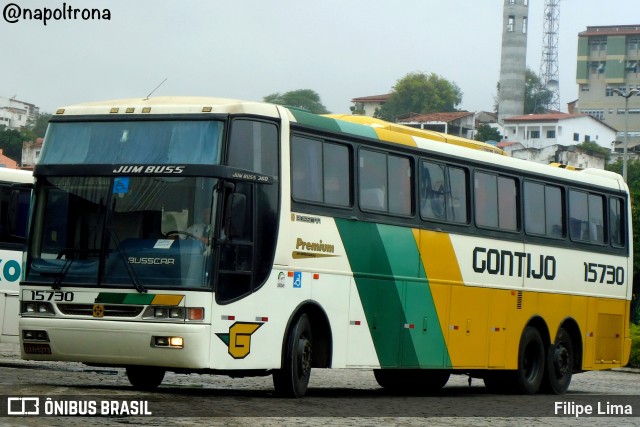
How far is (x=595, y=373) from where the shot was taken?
33.2 m

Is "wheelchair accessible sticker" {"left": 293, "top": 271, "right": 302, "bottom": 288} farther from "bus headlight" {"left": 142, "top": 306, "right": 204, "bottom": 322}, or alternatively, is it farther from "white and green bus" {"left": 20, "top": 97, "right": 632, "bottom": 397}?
"bus headlight" {"left": 142, "top": 306, "right": 204, "bottom": 322}

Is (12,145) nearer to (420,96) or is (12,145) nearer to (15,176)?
(420,96)

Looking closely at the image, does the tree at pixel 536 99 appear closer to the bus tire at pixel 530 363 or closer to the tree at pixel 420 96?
the tree at pixel 420 96

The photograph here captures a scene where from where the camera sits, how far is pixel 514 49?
555 ft

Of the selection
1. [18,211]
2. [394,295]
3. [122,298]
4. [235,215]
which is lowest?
[122,298]

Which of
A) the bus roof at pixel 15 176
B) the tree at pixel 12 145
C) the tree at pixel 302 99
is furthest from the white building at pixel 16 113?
the bus roof at pixel 15 176

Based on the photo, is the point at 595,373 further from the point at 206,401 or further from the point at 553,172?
the point at 206,401

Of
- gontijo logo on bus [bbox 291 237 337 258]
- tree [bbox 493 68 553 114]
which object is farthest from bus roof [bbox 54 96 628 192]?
tree [bbox 493 68 553 114]

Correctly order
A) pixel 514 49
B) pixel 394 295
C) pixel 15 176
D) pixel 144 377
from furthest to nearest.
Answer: pixel 514 49
pixel 15 176
pixel 394 295
pixel 144 377

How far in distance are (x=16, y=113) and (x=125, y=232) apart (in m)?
181

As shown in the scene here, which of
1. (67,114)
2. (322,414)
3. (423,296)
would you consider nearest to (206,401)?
(322,414)

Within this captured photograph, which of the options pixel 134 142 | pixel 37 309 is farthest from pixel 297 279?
pixel 37 309

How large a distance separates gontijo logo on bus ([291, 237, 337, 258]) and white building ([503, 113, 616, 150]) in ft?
458

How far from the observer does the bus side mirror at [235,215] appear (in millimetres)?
15312
